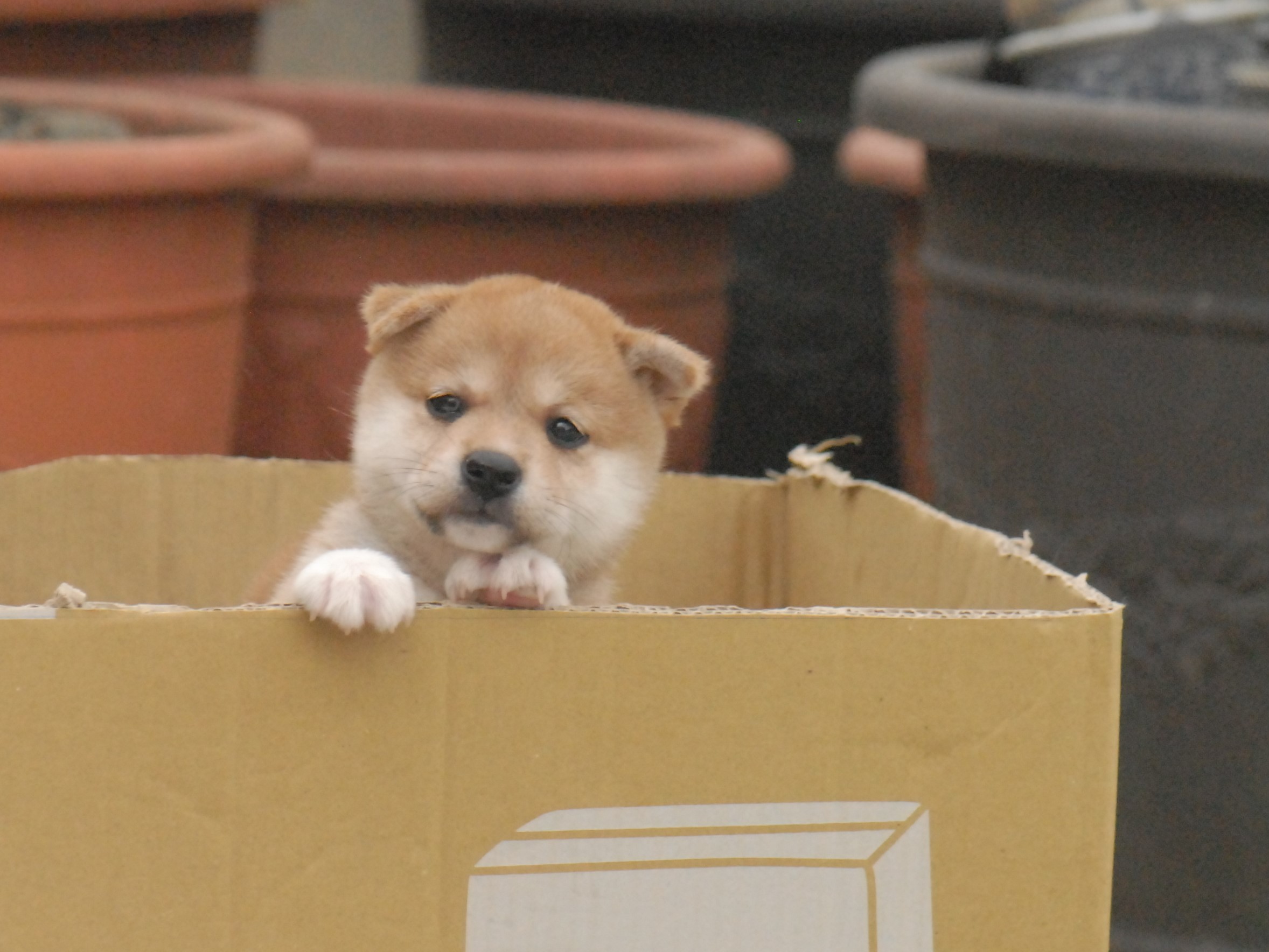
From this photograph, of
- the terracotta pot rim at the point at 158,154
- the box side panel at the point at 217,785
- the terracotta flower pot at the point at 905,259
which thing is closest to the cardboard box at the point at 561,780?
the box side panel at the point at 217,785

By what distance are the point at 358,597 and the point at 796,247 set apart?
2.56 m

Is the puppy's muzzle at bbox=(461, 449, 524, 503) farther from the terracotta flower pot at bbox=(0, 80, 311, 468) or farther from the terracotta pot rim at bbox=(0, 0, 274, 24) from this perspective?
the terracotta pot rim at bbox=(0, 0, 274, 24)

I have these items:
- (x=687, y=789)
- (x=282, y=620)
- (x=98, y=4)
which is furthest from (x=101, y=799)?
(x=98, y=4)

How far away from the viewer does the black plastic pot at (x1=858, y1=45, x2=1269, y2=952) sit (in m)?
1.91

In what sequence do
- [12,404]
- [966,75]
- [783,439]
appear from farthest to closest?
[783,439] < [966,75] < [12,404]

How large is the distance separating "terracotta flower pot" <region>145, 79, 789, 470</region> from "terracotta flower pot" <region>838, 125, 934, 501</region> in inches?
6.4

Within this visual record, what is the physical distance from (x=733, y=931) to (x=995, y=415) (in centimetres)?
109

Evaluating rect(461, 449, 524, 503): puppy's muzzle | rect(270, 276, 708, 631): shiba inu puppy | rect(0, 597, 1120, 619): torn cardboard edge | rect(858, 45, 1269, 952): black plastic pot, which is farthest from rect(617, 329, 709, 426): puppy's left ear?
rect(0, 597, 1120, 619): torn cardboard edge

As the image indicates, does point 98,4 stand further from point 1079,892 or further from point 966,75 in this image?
point 1079,892

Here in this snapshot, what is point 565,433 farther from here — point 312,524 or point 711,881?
point 711,881

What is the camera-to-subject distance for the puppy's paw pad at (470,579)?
1.47 metres

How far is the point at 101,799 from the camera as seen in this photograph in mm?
1098

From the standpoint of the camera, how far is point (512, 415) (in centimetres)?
166

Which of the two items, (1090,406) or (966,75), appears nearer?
(1090,406)
